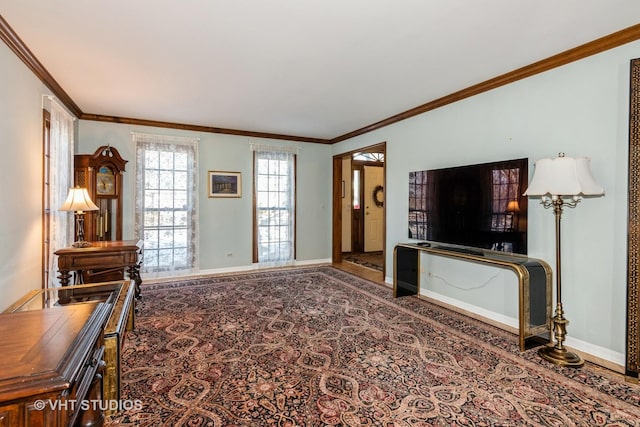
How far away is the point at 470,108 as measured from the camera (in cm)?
368

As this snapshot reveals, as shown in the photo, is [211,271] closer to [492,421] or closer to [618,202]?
[492,421]

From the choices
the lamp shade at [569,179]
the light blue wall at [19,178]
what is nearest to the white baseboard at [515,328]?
the lamp shade at [569,179]

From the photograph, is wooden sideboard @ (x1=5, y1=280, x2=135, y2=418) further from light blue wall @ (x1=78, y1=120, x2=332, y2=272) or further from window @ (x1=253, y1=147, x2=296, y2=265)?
window @ (x1=253, y1=147, x2=296, y2=265)

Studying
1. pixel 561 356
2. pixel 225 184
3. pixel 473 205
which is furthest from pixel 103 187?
pixel 561 356

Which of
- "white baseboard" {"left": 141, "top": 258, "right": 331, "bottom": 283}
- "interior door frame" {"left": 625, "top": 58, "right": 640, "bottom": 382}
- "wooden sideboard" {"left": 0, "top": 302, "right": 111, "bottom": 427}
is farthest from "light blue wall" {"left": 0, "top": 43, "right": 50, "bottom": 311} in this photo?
"interior door frame" {"left": 625, "top": 58, "right": 640, "bottom": 382}

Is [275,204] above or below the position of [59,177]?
below

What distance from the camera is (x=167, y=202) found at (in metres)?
5.26

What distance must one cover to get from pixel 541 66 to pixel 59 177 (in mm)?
5240

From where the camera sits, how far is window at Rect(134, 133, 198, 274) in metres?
5.09

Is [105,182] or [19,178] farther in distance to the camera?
[105,182]

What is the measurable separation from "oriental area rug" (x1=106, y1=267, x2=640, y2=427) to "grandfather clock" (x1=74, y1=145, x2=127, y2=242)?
5.22 feet

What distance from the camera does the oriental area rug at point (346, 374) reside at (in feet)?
6.11

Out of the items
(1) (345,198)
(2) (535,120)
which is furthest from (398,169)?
(1) (345,198)

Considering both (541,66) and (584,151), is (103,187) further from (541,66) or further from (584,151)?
(584,151)
